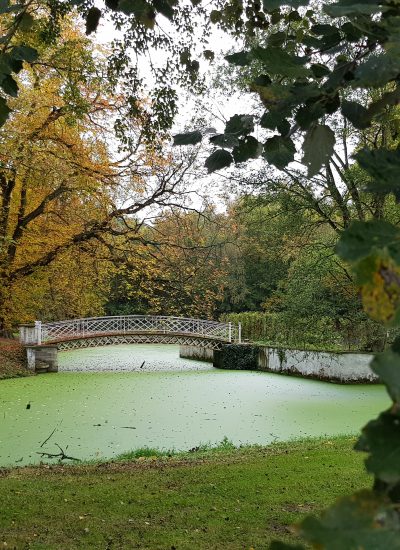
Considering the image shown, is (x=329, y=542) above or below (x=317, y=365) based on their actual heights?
above

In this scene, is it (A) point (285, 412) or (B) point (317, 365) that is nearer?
(A) point (285, 412)

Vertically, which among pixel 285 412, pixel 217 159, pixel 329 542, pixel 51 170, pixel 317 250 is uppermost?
pixel 51 170

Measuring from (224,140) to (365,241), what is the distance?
2.29 feet

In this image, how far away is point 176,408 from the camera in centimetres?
815

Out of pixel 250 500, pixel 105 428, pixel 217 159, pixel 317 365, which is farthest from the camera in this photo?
pixel 317 365

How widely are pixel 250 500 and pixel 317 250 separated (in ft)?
24.8

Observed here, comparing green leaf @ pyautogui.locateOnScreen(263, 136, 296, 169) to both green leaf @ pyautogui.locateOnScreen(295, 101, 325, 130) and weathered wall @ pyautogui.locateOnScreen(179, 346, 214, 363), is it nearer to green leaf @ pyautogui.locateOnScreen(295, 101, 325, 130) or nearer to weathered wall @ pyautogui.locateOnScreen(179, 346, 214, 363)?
green leaf @ pyautogui.locateOnScreen(295, 101, 325, 130)

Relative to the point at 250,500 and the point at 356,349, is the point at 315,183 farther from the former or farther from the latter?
the point at 250,500

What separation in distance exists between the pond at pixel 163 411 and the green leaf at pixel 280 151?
4864 mm

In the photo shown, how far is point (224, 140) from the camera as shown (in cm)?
106

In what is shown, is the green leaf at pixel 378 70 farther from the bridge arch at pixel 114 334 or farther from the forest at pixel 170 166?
the bridge arch at pixel 114 334

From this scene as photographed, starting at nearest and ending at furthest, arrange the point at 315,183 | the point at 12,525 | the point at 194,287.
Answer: the point at 12,525, the point at 315,183, the point at 194,287

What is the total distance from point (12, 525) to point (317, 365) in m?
9.82

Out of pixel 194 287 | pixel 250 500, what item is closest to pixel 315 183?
pixel 194 287
